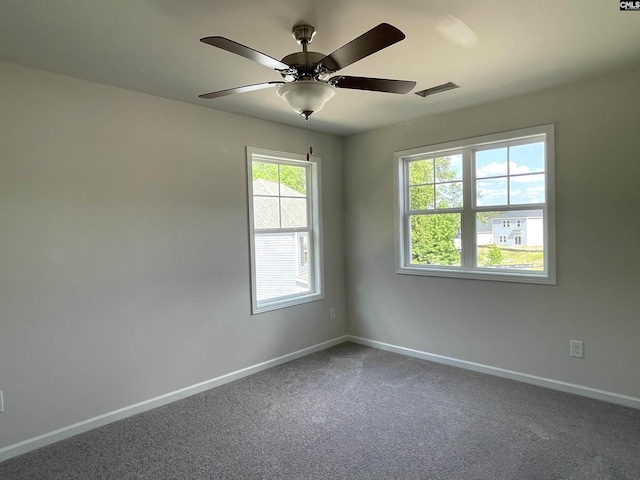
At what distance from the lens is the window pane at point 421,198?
154 inches

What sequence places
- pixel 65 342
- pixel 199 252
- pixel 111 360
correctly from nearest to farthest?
pixel 65 342, pixel 111 360, pixel 199 252

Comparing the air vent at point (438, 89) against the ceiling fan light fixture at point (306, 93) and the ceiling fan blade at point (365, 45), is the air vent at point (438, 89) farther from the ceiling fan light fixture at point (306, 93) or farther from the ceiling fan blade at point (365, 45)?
the ceiling fan blade at point (365, 45)

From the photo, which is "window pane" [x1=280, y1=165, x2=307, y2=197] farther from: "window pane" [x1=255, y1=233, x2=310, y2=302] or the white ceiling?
the white ceiling

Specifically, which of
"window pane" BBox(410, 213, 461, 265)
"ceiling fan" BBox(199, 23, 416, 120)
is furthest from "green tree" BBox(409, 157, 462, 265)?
"ceiling fan" BBox(199, 23, 416, 120)

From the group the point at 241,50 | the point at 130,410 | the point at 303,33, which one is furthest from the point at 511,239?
the point at 130,410

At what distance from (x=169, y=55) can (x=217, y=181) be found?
1.21 meters

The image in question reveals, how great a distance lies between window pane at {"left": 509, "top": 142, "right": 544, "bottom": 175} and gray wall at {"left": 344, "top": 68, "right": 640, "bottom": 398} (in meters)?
0.18

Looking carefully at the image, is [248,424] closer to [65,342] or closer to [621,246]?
[65,342]

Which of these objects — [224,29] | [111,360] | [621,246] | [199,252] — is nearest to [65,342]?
[111,360]

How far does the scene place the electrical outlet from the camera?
299 cm

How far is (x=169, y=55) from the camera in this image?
2.29 metres

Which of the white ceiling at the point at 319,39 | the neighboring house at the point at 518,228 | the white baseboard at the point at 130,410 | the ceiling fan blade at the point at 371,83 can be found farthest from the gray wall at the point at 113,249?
the neighboring house at the point at 518,228

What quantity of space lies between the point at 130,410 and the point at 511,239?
3.33m

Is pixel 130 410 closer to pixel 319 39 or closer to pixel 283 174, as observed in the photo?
pixel 283 174
